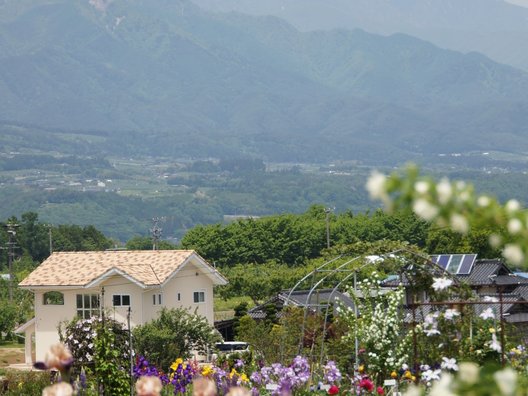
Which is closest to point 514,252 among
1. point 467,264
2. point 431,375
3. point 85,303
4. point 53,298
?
point 431,375

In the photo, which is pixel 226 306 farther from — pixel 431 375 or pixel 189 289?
pixel 431 375

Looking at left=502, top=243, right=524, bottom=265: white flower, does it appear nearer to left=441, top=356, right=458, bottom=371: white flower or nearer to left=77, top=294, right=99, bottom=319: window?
left=441, top=356, right=458, bottom=371: white flower

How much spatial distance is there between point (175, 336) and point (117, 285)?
8.22 metres

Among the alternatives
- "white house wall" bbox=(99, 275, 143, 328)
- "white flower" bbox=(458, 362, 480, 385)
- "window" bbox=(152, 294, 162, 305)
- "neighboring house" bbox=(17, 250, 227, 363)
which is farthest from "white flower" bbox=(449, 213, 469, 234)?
"window" bbox=(152, 294, 162, 305)

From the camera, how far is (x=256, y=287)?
5731cm

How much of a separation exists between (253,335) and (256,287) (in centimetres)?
2978

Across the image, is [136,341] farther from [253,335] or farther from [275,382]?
[275,382]


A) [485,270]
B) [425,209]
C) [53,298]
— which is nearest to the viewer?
[425,209]

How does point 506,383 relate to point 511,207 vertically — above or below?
below

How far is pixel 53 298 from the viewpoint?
4462 cm

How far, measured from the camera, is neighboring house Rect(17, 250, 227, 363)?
127 ft

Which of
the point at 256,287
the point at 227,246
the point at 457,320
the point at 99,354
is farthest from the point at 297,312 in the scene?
the point at 227,246

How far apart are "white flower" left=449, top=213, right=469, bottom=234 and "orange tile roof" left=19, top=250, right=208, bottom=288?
36.0 metres

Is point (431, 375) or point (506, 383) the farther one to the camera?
point (431, 375)
